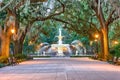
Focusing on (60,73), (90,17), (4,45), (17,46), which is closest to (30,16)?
(17,46)

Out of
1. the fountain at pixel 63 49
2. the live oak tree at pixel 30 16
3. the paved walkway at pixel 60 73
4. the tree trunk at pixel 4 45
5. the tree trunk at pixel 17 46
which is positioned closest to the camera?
the paved walkway at pixel 60 73

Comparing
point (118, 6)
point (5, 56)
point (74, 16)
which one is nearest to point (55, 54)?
point (74, 16)

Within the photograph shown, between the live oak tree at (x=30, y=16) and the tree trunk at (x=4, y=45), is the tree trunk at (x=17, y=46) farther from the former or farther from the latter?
the tree trunk at (x=4, y=45)

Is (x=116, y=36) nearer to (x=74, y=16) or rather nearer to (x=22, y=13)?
(x=74, y=16)

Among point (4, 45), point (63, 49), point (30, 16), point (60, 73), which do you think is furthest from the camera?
point (63, 49)

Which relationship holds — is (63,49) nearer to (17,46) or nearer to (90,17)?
(90,17)

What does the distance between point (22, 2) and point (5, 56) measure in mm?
5846

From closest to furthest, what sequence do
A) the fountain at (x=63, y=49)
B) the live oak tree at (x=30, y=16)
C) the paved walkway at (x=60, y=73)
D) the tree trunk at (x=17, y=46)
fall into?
1. the paved walkway at (x=60, y=73)
2. the live oak tree at (x=30, y=16)
3. the tree trunk at (x=17, y=46)
4. the fountain at (x=63, y=49)

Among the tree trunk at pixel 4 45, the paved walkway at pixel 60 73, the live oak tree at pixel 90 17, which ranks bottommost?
the paved walkway at pixel 60 73

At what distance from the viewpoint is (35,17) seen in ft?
145

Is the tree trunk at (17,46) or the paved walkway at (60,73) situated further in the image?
the tree trunk at (17,46)

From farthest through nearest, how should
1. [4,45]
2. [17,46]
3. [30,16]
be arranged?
[17,46], [30,16], [4,45]

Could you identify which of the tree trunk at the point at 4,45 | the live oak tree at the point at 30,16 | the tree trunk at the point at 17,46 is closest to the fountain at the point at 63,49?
the live oak tree at the point at 30,16

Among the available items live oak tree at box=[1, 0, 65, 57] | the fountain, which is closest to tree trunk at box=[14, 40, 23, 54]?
live oak tree at box=[1, 0, 65, 57]
